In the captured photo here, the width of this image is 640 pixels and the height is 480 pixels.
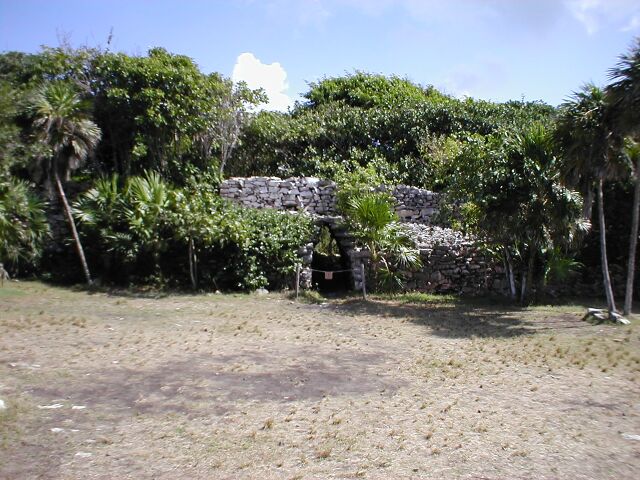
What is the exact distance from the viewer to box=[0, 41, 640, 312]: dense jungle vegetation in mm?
12703

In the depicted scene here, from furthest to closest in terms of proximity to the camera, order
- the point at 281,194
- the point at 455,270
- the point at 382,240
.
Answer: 1. the point at 281,194
2. the point at 455,270
3. the point at 382,240

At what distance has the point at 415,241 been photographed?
16359mm

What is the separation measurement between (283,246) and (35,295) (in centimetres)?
608

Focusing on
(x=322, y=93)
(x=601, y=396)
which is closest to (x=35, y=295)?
(x=601, y=396)

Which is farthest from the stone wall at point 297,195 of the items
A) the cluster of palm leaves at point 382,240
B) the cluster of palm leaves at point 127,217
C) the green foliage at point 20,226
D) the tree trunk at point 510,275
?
the green foliage at point 20,226

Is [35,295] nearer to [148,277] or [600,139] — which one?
[148,277]

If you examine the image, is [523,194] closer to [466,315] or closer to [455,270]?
[466,315]

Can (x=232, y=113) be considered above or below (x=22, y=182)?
above

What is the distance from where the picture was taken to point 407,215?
1964 cm

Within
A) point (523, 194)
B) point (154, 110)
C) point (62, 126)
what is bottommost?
point (523, 194)

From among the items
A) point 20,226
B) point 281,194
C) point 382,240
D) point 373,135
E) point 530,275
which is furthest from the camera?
point 373,135

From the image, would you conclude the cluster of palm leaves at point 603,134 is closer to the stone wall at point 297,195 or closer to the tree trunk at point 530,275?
the tree trunk at point 530,275

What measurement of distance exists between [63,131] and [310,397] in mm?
11387

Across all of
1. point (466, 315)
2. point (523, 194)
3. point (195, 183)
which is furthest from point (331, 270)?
point (523, 194)
